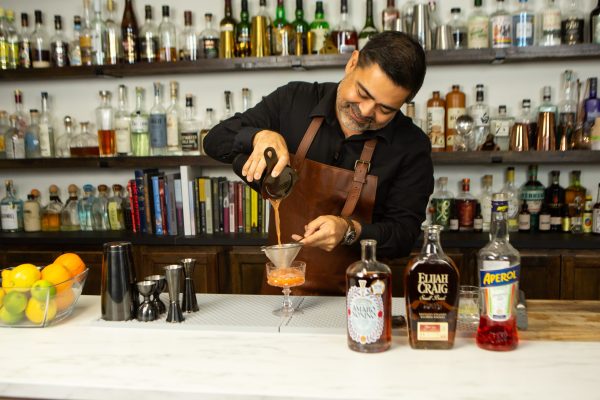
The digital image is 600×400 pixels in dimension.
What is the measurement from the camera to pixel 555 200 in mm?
2982

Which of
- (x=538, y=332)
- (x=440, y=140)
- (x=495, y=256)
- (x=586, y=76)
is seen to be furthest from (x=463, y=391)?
(x=586, y=76)

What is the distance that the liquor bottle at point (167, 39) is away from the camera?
3180mm

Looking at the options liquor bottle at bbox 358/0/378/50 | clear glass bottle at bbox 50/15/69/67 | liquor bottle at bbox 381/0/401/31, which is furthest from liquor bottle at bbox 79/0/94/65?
liquor bottle at bbox 381/0/401/31

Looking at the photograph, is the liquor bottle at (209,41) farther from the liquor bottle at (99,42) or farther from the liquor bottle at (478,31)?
the liquor bottle at (478,31)

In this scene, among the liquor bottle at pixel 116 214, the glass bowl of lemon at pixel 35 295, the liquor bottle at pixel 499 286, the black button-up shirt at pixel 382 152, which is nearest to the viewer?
the liquor bottle at pixel 499 286

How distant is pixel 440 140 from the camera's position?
118 inches

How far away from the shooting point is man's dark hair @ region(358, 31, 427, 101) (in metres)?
1.63

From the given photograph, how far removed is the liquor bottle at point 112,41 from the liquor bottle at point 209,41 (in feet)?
1.62

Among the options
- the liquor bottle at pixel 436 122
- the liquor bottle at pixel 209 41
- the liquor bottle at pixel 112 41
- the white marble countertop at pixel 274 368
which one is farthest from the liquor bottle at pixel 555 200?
the liquor bottle at pixel 112 41

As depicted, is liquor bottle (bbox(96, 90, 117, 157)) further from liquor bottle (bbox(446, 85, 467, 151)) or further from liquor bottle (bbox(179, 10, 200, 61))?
liquor bottle (bbox(446, 85, 467, 151))

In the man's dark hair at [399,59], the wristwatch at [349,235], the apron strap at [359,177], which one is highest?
the man's dark hair at [399,59]

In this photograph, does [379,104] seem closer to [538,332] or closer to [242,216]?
[538,332]

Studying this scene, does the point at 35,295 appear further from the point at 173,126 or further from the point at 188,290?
the point at 173,126

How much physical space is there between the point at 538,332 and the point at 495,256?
30cm
